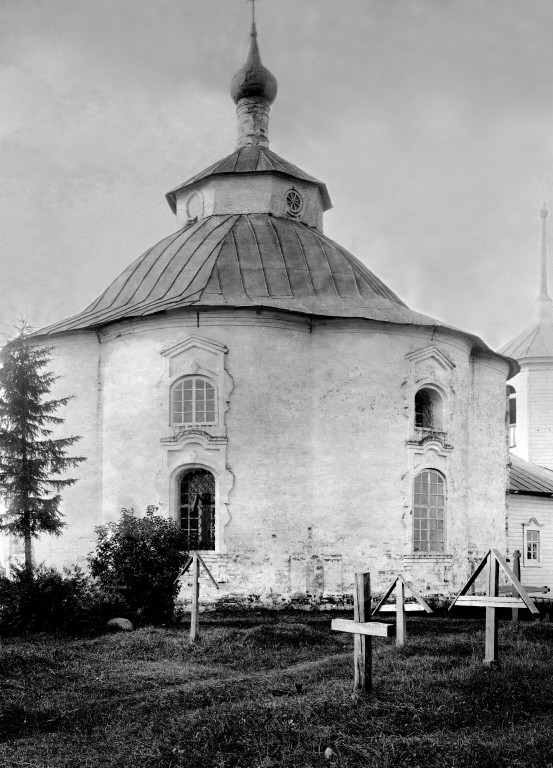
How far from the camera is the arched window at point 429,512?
20.3 meters

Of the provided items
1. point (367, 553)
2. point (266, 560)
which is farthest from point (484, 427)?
point (266, 560)

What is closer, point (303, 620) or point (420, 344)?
point (303, 620)

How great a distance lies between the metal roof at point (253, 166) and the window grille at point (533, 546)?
480 inches

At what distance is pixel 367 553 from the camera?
1967 centimetres

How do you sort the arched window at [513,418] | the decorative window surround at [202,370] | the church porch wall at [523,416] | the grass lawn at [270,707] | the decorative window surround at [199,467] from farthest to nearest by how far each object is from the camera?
the arched window at [513,418] → the church porch wall at [523,416] → the decorative window surround at [202,370] → the decorative window surround at [199,467] → the grass lawn at [270,707]

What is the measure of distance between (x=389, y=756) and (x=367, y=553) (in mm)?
13005

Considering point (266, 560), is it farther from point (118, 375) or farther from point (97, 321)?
point (97, 321)

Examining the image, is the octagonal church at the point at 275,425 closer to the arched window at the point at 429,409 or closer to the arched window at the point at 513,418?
the arched window at the point at 429,409

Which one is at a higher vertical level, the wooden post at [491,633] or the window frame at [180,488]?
the window frame at [180,488]

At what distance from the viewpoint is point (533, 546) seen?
1120 inches

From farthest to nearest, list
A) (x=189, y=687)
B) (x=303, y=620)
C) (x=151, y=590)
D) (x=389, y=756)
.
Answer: (x=303, y=620) → (x=151, y=590) → (x=189, y=687) → (x=389, y=756)

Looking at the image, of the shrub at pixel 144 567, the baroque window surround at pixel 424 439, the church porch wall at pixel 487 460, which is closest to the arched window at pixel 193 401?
the shrub at pixel 144 567

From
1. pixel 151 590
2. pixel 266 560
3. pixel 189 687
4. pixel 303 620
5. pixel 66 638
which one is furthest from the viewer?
pixel 266 560

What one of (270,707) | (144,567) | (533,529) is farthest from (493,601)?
(533,529)
